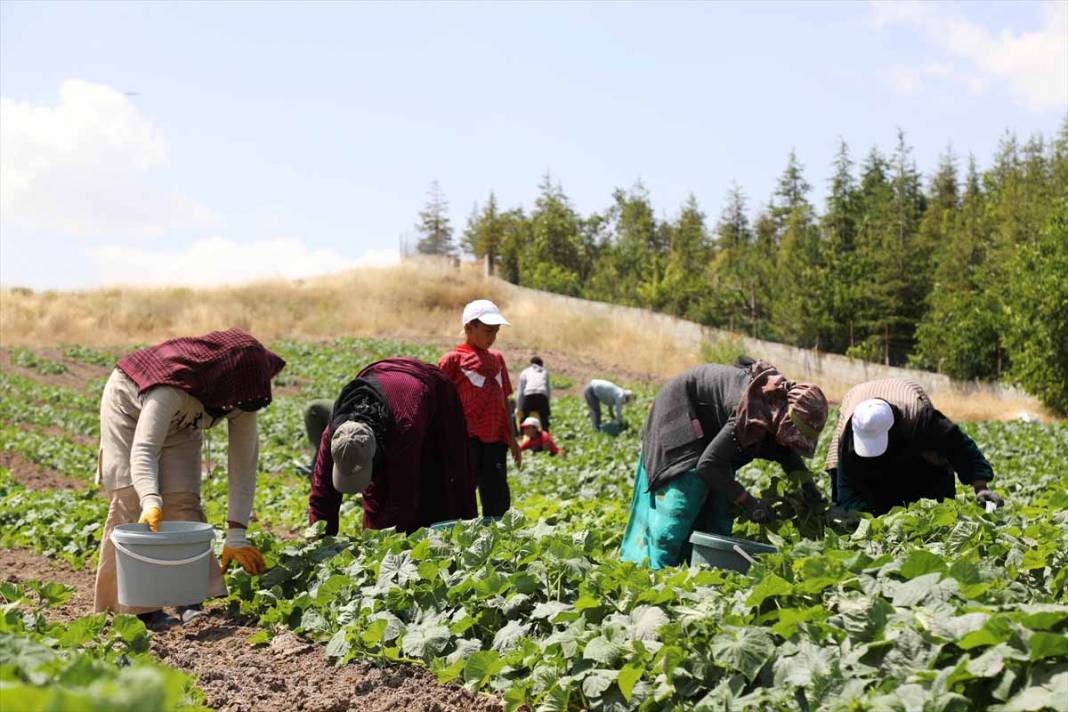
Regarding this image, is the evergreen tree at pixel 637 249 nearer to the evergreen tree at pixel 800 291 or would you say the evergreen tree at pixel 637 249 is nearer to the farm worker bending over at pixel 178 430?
the evergreen tree at pixel 800 291

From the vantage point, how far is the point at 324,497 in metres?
5.01

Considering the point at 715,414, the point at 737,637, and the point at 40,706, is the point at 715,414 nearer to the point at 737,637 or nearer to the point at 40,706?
the point at 737,637

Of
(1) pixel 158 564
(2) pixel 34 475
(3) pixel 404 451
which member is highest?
(3) pixel 404 451

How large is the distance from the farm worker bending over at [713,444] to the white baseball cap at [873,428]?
33cm

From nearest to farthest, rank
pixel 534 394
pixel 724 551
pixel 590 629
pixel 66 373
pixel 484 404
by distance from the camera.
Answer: pixel 590 629 < pixel 724 551 < pixel 484 404 < pixel 534 394 < pixel 66 373

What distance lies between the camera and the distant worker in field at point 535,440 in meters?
11.8

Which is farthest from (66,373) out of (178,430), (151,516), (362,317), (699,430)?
(699,430)

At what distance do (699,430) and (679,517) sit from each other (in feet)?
1.29

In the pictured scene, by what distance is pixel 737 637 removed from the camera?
2.95 meters

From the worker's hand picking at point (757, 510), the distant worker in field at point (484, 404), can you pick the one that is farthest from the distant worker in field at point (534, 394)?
the worker's hand picking at point (757, 510)

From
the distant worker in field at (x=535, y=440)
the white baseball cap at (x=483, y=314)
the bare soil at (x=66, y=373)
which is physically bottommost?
the distant worker in field at (x=535, y=440)

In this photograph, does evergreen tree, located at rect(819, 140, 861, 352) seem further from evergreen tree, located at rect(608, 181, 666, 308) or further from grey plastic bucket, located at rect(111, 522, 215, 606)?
grey plastic bucket, located at rect(111, 522, 215, 606)

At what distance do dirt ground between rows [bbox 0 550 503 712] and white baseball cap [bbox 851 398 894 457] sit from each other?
2.21 metres

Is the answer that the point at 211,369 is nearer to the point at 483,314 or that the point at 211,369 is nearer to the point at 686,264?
the point at 483,314
